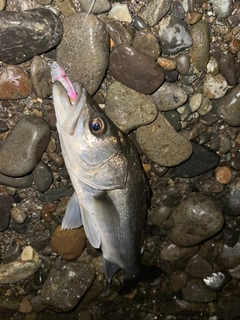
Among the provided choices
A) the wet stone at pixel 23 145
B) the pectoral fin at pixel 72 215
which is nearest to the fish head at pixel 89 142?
the pectoral fin at pixel 72 215

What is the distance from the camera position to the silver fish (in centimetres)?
225

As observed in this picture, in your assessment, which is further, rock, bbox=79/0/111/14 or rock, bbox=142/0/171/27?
rock, bbox=142/0/171/27

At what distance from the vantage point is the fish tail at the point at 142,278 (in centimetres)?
355

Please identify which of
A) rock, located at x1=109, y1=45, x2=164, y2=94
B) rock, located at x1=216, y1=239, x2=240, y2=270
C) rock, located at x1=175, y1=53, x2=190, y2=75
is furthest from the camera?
rock, located at x1=216, y1=239, x2=240, y2=270

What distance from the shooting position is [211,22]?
295 cm

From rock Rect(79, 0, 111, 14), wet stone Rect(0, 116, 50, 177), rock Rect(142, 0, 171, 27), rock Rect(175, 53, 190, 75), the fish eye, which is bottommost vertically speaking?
wet stone Rect(0, 116, 50, 177)

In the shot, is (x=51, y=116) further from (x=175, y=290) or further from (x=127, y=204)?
(x=175, y=290)

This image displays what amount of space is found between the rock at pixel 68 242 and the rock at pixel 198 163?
1.24 meters

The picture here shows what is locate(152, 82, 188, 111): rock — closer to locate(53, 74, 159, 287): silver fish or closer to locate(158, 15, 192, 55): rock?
locate(158, 15, 192, 55): rock

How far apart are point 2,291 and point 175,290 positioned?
79.0 inches

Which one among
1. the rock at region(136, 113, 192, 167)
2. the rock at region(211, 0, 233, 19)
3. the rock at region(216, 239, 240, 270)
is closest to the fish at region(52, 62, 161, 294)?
the rock at region(136, 113, 192, 167)

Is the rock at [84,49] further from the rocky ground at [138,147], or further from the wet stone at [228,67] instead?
the wet stone at [228,67]

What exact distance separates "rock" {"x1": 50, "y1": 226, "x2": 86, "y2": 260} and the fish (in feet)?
1.13

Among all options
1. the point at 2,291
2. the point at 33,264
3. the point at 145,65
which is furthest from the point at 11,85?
the point at 2,291
